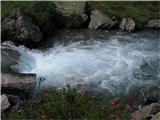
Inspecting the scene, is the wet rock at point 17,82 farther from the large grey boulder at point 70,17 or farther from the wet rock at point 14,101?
the large grey boulder at point 70,17

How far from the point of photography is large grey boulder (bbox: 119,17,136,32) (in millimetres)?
24394

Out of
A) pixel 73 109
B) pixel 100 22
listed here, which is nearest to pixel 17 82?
pixel 73 109

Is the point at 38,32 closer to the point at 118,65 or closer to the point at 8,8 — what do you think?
the point at 8,8

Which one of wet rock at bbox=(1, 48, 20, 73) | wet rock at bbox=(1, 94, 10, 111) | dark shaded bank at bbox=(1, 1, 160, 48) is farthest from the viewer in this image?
dark shaded bank at bbox=(1, 1, 160, 48)

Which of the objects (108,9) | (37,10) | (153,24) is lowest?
(153,24)

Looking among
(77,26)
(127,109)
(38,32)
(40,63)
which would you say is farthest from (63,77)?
(127,109)

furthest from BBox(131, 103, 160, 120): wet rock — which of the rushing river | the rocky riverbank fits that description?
the rushing river

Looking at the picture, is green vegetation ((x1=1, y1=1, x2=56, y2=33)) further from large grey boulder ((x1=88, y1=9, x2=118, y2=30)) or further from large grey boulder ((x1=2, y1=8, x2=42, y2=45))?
large grey boulder ((x1=88, y1=9, x2=118, y2=30))

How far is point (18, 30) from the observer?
2133cm

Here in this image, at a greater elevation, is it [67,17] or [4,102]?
[67,17]

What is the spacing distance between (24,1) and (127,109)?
17.1m

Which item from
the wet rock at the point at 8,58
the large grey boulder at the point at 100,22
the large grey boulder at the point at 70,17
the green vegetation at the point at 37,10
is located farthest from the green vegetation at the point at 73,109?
the large grey boulder at the point at 70,17

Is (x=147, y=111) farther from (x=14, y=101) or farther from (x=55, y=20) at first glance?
(x=55, y=20)

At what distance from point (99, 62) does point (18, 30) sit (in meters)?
4.71
